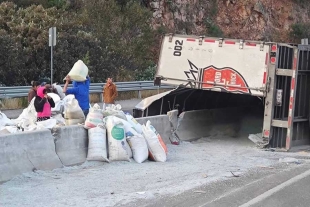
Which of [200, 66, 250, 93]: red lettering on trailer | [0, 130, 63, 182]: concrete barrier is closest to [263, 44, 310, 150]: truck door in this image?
[200, 66, 250, 93]: red lettering on trailer

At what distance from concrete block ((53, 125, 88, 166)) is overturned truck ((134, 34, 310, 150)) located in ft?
14.4

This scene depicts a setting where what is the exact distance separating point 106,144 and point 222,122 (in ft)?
21.0

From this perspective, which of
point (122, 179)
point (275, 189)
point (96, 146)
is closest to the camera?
point (275, 189)

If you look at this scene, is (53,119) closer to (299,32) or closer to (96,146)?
(96,146)

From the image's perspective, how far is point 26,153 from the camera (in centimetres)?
925

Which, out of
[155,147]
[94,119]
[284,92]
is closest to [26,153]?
[94,119]

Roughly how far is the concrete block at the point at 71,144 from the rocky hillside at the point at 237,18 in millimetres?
31757

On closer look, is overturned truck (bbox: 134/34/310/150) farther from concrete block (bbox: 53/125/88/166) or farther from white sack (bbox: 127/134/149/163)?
concrete block (bbox: 53/125/88/166)

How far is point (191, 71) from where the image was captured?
47.2 ft

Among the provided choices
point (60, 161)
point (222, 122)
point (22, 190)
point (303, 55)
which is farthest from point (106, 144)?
point (222, 122)

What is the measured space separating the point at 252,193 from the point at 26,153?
3345 mm

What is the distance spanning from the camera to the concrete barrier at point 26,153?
349 inches

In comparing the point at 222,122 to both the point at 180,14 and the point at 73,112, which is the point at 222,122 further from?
the point at 180,14

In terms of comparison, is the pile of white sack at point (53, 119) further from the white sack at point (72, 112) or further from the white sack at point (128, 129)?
the white sack at point (128, 129)
